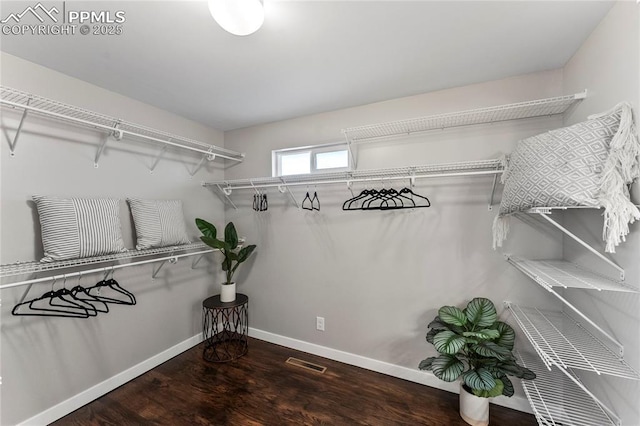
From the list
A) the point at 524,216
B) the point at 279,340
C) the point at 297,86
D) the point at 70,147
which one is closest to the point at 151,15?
the point at 297,86

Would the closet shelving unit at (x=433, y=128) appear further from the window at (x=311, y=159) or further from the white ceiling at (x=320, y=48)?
the white ceiling at (x=320, y=48)

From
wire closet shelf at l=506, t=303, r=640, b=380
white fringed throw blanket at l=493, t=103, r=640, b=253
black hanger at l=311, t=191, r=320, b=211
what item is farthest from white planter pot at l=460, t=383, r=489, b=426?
black hanger at l=311, t=191, r=320, b=211

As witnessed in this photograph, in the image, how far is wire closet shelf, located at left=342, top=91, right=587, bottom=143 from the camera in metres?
1.56

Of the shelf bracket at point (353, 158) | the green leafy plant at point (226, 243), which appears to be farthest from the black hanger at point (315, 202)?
the green leafy plant at point (226, 243)

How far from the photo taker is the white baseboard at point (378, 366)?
1797mm

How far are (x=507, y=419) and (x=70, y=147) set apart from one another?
3558 millimetres

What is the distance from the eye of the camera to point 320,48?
152 cm

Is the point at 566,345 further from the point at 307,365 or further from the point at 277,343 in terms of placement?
the point at 277,343

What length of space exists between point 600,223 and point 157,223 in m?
2.94

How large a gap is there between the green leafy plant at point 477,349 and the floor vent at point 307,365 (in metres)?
0.93

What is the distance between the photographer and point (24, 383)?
5.14 feet

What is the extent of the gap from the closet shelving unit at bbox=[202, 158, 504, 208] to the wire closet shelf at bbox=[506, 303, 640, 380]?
2.70 feet

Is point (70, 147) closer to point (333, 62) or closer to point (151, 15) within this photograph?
point (151, 15)

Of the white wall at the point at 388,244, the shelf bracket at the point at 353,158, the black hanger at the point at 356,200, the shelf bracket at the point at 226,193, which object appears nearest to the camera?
the white wall at the point at 388,244
